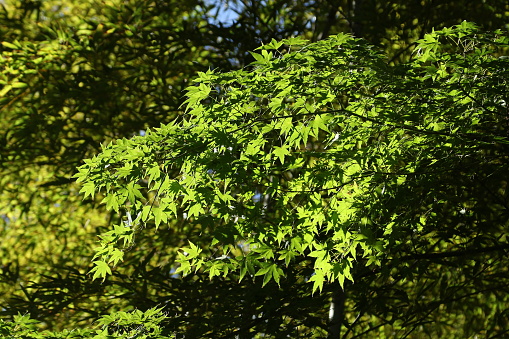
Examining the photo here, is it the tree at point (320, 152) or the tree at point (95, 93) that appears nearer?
the tree at point (320, 152)

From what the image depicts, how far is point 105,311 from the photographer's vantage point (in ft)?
14.7

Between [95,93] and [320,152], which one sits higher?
[95,93]

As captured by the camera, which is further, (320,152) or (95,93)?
(95,93)

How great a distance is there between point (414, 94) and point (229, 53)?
270 centimetres

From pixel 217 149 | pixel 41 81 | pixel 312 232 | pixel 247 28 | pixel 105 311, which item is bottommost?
pixel 105 311

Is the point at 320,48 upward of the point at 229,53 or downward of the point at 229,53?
downward

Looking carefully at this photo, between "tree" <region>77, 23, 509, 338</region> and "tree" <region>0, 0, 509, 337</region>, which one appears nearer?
"tree" <region>77, 23, 509, 338</region>

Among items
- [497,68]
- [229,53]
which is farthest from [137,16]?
[497,68]

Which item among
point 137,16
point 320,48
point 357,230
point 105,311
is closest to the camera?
point 320,48

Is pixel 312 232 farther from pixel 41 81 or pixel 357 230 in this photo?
pixel 41 81

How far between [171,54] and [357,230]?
264cm

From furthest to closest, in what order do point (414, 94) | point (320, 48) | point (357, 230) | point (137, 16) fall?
point (137, 16)
point (357, 230)
point (414, 94)
point (320, 48)

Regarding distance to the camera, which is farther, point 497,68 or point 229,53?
point 229,53

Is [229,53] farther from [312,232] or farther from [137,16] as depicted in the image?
[312,232]
